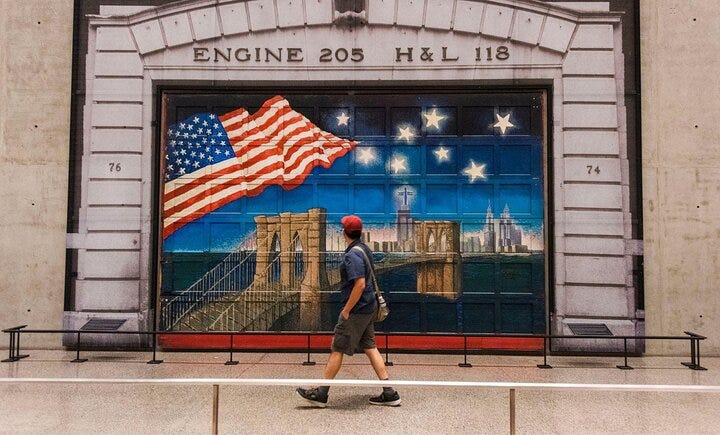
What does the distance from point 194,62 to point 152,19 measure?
94cm

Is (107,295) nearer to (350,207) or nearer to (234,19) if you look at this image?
(350,207)

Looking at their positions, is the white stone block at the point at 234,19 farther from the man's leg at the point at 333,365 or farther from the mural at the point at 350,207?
the man's leg at the point at 333,365

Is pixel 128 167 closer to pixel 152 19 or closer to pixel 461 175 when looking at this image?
pixel 152 19

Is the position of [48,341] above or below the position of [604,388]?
below

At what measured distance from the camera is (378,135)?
361 inches

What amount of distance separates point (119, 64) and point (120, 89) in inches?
16.0

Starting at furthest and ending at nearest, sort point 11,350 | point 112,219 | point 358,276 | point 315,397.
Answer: point 112,219 → point 11,350 → point 358,276 → point 315,397

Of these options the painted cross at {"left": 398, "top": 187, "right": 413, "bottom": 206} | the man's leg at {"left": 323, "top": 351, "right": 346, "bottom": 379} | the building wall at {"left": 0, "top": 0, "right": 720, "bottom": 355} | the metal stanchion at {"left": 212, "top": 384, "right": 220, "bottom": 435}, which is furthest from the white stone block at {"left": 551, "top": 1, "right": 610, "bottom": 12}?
the metal stanchion at {"left": 212, "top": 384, "right": 220, "bottom": 435}

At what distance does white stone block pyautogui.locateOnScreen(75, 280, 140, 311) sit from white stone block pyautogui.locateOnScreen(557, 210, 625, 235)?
680cm

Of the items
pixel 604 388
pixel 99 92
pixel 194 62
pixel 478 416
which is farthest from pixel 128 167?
pixel 604 388

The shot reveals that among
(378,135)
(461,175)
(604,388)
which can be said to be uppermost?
(378,135)

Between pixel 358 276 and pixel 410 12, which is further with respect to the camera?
pixel 410 12

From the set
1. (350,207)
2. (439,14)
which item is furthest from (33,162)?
(439,14)

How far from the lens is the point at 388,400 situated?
19.2 feet
